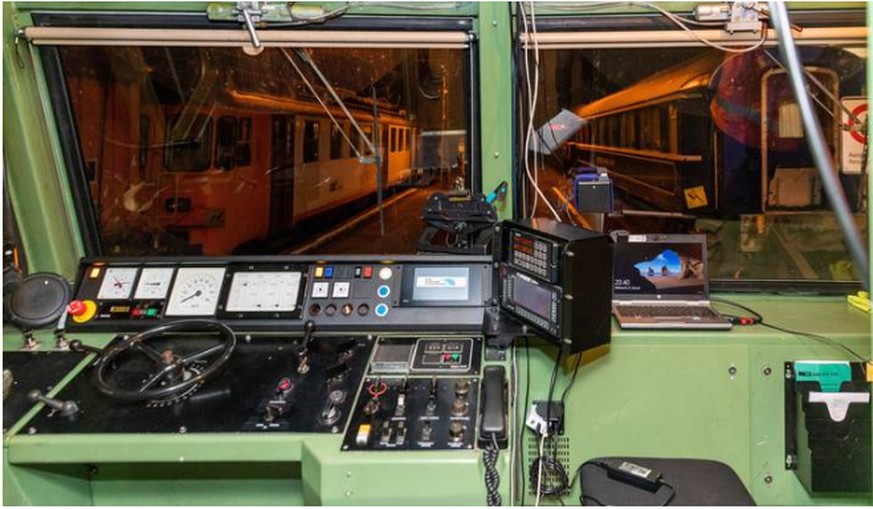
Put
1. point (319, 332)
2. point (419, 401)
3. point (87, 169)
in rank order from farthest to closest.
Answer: point (87, 169) < point (319, 332) < point (419, 401)

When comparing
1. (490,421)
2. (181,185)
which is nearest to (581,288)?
(490,421)

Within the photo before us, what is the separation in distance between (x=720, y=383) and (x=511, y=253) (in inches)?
29.1

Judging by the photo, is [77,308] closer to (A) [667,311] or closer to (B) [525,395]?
(B) [525,395]

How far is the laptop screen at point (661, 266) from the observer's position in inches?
65.8

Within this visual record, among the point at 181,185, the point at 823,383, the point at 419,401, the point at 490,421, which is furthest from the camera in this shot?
the point at 181,185

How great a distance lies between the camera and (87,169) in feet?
6.24

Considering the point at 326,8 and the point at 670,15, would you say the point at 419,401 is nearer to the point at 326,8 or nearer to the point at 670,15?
the point at 326,8

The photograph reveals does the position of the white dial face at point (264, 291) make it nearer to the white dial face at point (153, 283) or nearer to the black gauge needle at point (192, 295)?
the black gauge needle at point (192, 295)

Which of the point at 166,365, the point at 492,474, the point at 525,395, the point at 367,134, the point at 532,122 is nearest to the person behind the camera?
the point at 492,474

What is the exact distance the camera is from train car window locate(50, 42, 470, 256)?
1.84 meters

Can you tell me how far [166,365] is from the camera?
1.27m

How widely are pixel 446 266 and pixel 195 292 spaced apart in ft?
2.64

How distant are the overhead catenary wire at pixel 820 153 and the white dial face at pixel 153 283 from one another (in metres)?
1.69

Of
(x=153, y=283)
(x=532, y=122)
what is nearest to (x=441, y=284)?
(x=532, y=122)
